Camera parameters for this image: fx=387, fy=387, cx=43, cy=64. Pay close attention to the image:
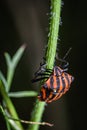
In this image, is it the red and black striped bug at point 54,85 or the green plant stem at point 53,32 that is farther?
the red and black striped bug at point 54,85

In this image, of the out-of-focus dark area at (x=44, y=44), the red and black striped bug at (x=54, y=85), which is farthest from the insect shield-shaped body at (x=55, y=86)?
the out-of-focus dark area at (x=44, y=44)

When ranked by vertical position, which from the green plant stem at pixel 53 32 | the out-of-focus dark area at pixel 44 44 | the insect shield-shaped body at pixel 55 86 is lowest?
the out-of-focus dark area at pixel 44 44

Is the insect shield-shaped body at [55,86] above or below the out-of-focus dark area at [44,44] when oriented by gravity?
above

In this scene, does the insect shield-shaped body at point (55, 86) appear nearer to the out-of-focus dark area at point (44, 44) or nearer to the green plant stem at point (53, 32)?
the green plant stem at point (53, 32)

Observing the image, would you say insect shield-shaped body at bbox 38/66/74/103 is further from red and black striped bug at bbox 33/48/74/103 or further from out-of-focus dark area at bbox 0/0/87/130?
out-of-focus dark area at bbox 0/0/87/130

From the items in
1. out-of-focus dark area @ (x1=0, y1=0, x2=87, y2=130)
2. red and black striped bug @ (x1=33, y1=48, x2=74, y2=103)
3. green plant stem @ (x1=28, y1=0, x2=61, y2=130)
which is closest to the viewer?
green plant stem @ (x1=28, y1=0, x2=61, y2=130)

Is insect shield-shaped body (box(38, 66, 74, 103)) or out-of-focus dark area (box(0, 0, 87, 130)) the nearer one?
insect shield-shaped body (box(38, 66, 74, 103))

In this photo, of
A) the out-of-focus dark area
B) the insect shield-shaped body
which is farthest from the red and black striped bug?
the out-of-focus dark area

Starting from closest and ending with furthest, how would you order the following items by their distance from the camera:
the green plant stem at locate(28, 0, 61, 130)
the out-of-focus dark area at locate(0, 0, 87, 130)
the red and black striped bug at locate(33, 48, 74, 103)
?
1. the green plant stem at locate(28, 0, 61, 130)
2. the red and black striped bug at locate(33, 48, 74, 103)
3. the out-of-focus dark area at locate(0, 0, 87, 130)
